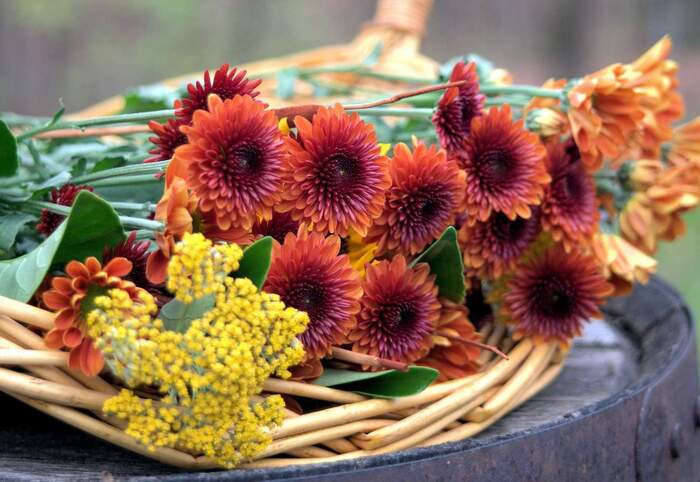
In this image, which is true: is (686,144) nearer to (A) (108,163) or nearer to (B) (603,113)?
(B) (603,113)

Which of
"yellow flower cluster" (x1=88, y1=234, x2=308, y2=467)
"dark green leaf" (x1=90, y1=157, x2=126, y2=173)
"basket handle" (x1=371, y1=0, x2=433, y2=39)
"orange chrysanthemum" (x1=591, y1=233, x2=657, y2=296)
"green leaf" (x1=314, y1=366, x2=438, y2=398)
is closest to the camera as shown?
"yellow flower cluster" (x1=88, y1=234, x2=308, y2=467)

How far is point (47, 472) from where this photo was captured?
0.55 meters

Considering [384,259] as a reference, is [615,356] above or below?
above

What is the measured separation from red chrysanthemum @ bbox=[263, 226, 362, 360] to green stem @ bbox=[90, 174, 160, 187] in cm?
12

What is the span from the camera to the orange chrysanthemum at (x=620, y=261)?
0.78 metres

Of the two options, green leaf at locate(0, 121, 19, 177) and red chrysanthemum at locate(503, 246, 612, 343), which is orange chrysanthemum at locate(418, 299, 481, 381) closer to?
red chrysanthemum at locate(503, 246, 612, 343)

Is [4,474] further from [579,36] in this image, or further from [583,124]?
[579,36]

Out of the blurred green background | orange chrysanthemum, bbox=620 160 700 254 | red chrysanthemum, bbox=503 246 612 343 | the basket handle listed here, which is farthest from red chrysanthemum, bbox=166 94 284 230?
the blurred green background

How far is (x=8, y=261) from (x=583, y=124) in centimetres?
46

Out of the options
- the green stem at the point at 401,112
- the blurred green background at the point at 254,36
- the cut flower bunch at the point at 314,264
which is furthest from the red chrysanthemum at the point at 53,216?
the blurred green background at the point at 254,36

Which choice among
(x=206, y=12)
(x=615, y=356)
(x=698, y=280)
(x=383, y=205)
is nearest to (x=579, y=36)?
(x=206, y=12)

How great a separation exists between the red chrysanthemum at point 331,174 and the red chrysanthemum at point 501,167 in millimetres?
114

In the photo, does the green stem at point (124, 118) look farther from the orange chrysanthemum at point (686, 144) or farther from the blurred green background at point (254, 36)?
the blurred green background at point (254, 36)

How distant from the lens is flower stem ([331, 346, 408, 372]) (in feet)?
1.82
